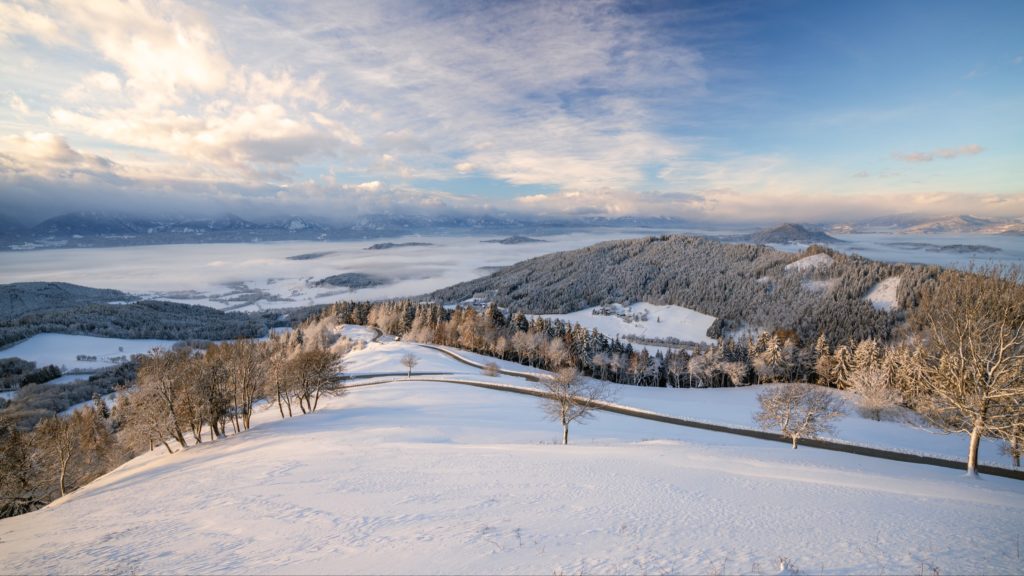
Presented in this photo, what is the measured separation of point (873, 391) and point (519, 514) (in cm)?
7066

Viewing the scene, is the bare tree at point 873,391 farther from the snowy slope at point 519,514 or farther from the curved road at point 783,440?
the snowy slope at point 519,514

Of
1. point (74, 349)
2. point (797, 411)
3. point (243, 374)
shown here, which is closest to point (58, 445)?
point (243, 374)

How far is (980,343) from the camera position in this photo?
21.8 meters

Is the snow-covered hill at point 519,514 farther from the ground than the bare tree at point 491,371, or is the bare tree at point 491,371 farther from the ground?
the snow-covered hill at point 519,514

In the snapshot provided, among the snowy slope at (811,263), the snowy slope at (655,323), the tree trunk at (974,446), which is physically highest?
the snowy slope at (811,263)

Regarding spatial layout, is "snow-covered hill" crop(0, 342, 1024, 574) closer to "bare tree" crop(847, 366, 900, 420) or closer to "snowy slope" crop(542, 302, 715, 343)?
"bare tree" crop(847, 366, 900, 420)

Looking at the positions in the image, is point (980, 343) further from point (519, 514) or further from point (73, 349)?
point (73, 349)

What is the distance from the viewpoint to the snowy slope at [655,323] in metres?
155

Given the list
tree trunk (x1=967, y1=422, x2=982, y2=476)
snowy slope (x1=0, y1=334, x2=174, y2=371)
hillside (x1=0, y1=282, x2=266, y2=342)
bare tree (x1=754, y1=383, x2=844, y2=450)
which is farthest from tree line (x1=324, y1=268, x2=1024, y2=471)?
snowy slope (x1=0, y1=334, x2=174, y2=371)

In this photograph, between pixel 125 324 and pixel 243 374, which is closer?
pixel 243 374

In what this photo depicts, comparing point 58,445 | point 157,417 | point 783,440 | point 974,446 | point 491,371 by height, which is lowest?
point 491,371

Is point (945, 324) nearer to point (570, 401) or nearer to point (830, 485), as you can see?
point (830, 485)

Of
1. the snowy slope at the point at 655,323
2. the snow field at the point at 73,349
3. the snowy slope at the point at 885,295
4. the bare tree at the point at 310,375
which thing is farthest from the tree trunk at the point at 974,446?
the snow field at the point at 73,349

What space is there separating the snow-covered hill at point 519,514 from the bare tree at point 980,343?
423 centimetres
